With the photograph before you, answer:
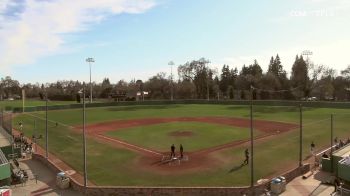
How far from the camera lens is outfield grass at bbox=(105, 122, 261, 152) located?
43.4 meters

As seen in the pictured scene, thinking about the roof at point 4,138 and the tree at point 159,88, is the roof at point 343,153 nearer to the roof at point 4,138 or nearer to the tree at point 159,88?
the roof at point 4,138

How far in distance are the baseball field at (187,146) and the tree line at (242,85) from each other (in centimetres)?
4053

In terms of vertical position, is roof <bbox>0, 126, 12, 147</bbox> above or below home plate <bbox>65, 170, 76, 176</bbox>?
above

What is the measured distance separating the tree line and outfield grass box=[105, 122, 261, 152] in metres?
45.8

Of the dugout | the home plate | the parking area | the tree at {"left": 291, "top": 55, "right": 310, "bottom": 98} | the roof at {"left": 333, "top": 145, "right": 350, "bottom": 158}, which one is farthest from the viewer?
the tree at {"left": 291, "top": 55, "right": 310, "bottom": 98}

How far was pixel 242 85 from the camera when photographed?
137375 mm

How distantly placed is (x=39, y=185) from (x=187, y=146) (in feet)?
60.1

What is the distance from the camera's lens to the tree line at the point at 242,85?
386 ft

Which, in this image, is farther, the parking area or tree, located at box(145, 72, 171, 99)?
tree, located at box(145, 72, 171, 99)

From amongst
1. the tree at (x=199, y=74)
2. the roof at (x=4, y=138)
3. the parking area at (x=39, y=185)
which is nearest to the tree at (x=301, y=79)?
the tree at (x=199, y=74)

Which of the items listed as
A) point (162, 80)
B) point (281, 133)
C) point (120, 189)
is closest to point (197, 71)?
point (162, 80)

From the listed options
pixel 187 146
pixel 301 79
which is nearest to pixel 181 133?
pixel 187 146

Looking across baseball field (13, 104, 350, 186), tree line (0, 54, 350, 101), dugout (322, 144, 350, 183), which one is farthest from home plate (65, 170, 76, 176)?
tree line (0, 54, 350, 101)

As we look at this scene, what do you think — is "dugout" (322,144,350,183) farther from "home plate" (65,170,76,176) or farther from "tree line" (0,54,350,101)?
"tree line" (0,54,350,101)
